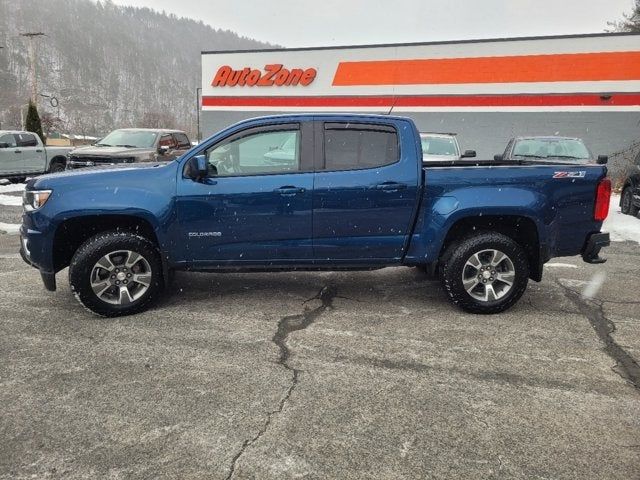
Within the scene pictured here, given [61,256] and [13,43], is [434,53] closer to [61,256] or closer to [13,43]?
[61,256]

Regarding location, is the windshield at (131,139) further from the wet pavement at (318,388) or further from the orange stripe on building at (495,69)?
the orange stripe on building at (495,69)

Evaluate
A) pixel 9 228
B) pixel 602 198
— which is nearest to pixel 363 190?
pixel 602 198

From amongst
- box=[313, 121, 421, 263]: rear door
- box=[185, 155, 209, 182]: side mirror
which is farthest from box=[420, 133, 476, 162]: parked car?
box=[185, 155, 209, 182]: side mirror

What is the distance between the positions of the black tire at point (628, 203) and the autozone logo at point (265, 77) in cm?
1465

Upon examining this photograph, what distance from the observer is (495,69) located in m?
20.5

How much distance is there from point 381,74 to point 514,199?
61.4 feet

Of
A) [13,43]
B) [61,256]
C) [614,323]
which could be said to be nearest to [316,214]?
[61,256]

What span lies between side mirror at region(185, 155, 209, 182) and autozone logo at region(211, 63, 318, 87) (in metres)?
19.6

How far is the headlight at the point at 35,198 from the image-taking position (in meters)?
4.51

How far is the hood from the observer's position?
38.2ft

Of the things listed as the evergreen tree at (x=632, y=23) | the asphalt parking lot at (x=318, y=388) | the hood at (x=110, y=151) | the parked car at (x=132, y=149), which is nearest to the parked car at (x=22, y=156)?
the parked car at (x=132, y=149)

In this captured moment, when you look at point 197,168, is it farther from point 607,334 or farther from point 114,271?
point 607,334

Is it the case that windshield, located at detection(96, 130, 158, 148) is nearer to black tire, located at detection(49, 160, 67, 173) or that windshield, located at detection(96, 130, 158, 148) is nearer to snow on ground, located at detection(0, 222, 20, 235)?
black tire, located at detection(49, 160, 67, 173)

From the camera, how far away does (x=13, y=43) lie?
488 ft
